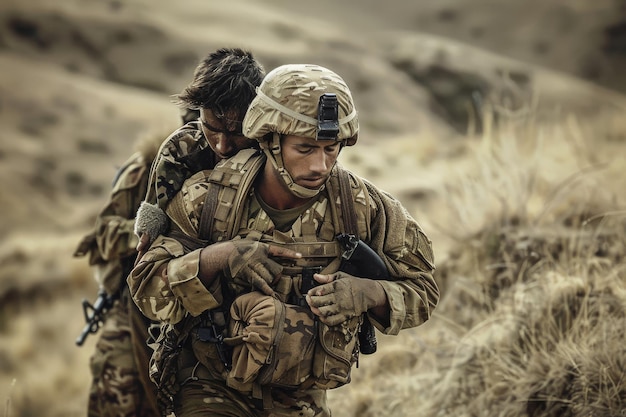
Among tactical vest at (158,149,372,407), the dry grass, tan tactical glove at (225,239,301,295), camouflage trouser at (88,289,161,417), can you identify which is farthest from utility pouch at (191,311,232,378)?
the dry grass

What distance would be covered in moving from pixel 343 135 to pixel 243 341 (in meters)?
0.85

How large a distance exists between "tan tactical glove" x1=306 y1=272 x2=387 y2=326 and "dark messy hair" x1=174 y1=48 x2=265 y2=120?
858mm

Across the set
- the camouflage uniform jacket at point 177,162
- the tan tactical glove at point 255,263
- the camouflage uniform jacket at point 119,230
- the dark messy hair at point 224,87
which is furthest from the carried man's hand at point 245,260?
the camouflage uniform jacket at point 119,230

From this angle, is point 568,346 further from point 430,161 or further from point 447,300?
point 430,161

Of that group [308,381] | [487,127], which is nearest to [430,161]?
[487,127]

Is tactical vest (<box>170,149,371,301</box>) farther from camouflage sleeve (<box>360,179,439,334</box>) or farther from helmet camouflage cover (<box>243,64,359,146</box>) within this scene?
helmet camouflage cover (<box>243,64,359,146</box>)

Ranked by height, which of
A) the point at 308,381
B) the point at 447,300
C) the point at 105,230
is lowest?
the point at 308,381

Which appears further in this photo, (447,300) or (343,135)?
(447,300)

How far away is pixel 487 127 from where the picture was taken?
7559 millimetres

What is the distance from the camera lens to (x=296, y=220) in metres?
3.09

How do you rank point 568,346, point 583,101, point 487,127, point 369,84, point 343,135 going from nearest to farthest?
1. point 343,135
2. point 568,346
3. point 487,127
4. point 583,101
5. point 369,84

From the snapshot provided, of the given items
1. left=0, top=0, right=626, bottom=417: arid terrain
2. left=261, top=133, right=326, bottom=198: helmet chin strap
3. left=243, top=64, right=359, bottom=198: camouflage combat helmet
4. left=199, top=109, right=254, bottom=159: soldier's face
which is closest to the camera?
left=243, top=64, right=359, bottom=198: camouflage combat helmet

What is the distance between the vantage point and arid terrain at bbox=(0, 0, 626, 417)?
5.11 m

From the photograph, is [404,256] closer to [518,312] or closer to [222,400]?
[222,400]
